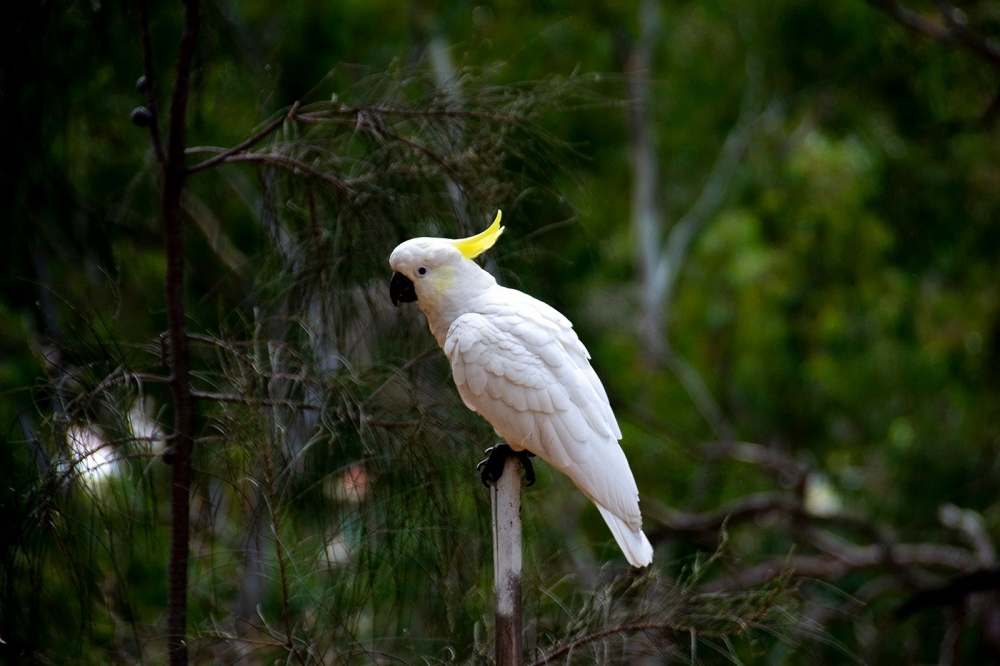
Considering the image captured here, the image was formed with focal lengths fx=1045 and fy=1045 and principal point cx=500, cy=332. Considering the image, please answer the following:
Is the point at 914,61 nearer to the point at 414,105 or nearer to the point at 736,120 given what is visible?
the point at 736,120

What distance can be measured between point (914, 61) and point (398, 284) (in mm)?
4394

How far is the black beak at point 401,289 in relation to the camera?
190 cm

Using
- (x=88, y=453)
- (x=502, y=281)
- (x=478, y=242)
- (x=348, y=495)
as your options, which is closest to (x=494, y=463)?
(x=348, y=495)

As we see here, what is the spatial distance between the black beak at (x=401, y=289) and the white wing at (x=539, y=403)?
11 cm

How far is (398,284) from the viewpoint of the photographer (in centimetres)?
191

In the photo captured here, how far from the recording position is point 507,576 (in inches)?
61.6

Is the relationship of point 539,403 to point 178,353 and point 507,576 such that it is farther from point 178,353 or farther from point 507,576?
point 178,353

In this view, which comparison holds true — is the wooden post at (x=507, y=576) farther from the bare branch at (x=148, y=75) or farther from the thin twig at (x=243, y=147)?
the bare branch at (x=148, y=75)

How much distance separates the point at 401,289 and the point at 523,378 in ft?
0.93

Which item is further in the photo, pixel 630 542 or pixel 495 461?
pixel 495 461

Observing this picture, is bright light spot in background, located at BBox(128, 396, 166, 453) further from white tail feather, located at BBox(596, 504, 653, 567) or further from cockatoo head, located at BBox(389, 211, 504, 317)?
white tail feather, located at BBox(596, 504, 653, 567)

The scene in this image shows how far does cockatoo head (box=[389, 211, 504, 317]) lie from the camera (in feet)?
5.93

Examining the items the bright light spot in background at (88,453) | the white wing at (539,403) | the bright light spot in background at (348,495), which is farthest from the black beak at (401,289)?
the bright light spot in background at (88,453)

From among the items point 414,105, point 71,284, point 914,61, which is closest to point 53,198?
point 71,284
